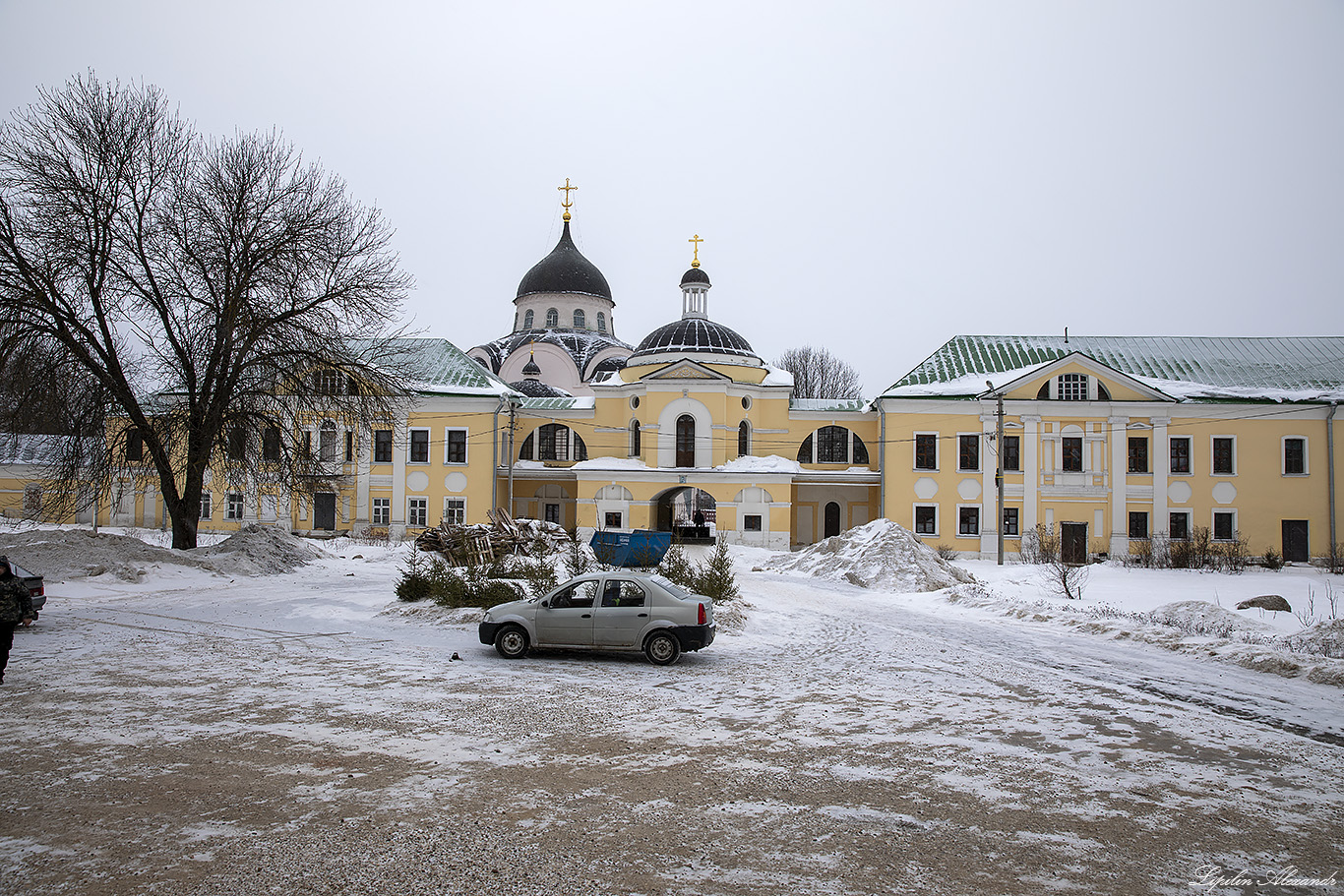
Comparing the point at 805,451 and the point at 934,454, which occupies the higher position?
the point at 805,451

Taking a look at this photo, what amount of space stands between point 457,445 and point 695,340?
1203 centimetres

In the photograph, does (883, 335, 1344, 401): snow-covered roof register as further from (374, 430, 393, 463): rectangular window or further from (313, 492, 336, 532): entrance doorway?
(313, 492, 336, 532): entrance doorway

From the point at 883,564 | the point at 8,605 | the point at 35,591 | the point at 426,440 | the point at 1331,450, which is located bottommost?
the point at 883,564

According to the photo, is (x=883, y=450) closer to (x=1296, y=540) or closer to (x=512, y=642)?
(x=1296, y=540)

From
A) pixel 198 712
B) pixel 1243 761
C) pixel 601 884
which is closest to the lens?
pixel 601 884

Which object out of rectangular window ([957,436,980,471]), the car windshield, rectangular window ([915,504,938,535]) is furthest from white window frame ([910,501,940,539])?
the car windshield

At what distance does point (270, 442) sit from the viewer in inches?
1044

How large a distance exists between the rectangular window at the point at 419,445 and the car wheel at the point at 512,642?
96.9ft

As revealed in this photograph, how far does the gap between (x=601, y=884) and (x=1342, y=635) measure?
40.7 feet

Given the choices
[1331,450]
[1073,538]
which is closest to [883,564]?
[1073,538]

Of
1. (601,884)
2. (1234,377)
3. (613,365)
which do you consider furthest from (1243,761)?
(613,365)

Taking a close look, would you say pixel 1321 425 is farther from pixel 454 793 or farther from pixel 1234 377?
pixel 454 793

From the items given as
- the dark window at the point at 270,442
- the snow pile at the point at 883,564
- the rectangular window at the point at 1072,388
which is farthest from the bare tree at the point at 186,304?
the rectangular window at the point at 1072,388

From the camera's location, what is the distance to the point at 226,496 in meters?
39.9
